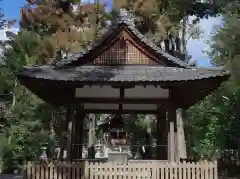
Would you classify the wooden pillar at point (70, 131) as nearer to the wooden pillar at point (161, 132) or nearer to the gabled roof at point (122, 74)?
the gabled roof at point (122, 74)

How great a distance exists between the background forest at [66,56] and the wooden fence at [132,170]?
1009 centimetres

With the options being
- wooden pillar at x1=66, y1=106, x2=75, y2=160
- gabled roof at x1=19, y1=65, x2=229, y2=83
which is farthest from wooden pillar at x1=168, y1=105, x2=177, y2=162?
wooden pillar at x1=66, y1=106, x2=75, y2=160

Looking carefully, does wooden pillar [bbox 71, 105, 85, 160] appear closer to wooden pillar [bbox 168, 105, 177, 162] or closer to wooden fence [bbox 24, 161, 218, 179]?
wooden fence [bbox 24, 161, 218, 179]

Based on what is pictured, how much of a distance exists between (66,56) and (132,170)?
40.6ft

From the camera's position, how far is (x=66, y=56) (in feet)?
68.0

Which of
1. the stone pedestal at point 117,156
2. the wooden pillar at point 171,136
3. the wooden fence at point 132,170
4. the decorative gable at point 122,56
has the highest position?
the decorative gable at point 122,56

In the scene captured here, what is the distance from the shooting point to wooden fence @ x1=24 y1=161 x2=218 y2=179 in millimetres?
9328

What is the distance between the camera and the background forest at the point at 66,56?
19734mm

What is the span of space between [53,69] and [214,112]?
1385cm

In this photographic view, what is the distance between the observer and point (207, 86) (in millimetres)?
10188

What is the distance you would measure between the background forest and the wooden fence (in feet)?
33.1

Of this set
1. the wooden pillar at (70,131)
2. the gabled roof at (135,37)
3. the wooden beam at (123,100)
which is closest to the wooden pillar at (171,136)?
the wooden beam at (123,100)

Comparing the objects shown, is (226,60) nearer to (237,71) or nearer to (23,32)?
(237,71)

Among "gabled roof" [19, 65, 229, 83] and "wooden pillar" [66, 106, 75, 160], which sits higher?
"gabled roof" [19, 65, 229, 83]
